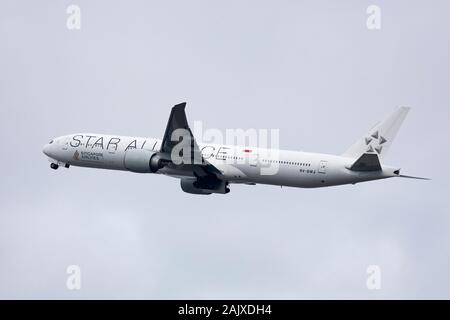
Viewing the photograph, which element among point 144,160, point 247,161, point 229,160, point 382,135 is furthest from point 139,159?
point 382,135

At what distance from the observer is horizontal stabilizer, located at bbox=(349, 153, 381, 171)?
46.5m

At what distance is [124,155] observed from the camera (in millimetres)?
53031

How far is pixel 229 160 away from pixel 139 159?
5.09 meters

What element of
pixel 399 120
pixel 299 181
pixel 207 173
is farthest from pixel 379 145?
pixel 207 173

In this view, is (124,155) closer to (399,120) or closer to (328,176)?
(328,176)

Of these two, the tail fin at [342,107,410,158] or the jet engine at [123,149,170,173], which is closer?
the tail fin at [342,107,410,158]

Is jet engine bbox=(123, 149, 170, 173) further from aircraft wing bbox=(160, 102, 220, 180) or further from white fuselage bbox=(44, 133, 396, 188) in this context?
white fuselage bbox=(44, 133, 396, 188)

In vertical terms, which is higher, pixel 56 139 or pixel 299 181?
pixel 56 139

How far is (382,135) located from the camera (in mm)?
49594

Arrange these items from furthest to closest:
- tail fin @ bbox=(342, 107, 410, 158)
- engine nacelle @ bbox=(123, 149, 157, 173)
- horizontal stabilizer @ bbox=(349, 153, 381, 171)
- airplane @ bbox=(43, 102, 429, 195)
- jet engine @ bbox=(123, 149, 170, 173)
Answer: engine nacelle @ bbox=(123, 149, 157, 173), jet engine @ bbox=(123, 149, 170, 173), tail fin @ bbox=(342, 107, 410, 158), airplane @ bbox=(43, 102, 429, 195), horizontal stabilizer @ bbox=(349, 153, 381, 171)

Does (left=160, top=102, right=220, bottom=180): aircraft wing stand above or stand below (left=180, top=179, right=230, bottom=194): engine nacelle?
above

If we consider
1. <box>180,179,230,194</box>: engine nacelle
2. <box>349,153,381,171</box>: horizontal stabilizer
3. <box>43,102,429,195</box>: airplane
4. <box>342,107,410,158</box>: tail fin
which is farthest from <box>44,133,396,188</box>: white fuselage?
<box>342,107,410,158</box>: tail fin

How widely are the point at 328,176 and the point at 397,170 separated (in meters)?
3.82

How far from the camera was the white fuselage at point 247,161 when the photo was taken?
4899cm
